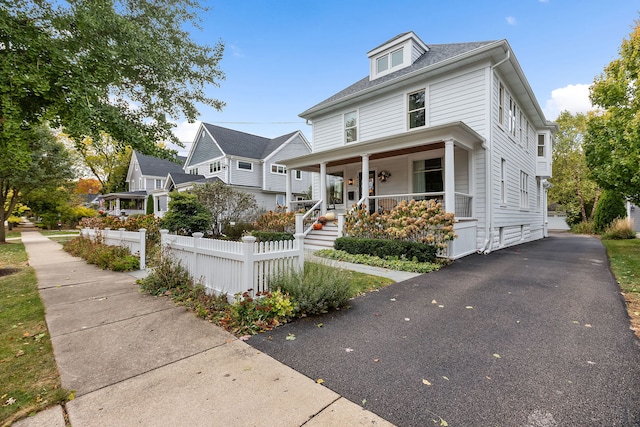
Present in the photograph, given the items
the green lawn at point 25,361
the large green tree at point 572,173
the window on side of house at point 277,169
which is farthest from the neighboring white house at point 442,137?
the large green tree at point 572,173

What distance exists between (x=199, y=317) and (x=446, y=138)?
7821 mm

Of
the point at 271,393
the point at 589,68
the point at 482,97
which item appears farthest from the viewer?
the point at 589,68

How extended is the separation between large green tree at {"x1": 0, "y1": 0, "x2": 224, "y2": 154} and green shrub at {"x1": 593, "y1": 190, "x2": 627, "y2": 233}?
25521 mm

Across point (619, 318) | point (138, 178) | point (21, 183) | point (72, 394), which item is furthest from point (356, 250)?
point (138, 178)

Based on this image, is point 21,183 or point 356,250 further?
point 21,183

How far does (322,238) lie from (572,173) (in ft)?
86.8

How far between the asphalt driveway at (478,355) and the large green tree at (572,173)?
85.8 ft

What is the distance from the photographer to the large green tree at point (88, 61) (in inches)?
187

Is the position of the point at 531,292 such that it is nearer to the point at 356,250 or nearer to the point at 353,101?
the point at 356,250

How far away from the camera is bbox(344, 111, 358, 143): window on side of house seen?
13402 mm

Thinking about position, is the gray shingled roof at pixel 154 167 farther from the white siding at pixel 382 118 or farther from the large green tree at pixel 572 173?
the large green tree at pixel 572 173

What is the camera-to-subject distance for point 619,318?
12.7ft

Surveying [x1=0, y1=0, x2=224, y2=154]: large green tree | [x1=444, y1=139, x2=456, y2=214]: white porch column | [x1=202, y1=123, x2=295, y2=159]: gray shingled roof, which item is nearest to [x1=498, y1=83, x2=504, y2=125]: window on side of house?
[x1=444, y1=139, x2=456, y2=214]: white porch column

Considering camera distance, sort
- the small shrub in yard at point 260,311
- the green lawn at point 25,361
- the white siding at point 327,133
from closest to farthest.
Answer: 1. the green lawn at point 25,361
2. the small shrub in yard at point 260,311
3. the white siding at point 327,133
